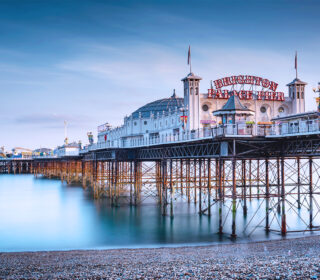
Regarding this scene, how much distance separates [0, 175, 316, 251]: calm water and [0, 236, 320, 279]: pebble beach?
3.62 metres

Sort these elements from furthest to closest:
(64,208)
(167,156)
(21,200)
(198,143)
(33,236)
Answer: (21,200)
(64,208)
(167,156)
(198,143)
(33,236)

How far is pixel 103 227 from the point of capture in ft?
113

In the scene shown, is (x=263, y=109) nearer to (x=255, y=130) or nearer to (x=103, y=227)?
(x=255, y=130)

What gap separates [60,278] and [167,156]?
25.4 meters

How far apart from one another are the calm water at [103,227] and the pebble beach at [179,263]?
11.9 feet

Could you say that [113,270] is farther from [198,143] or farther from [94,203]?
[94,203]

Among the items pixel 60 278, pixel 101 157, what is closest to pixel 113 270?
pixel 60 278

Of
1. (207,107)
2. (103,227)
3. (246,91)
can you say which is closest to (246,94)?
(246,91)

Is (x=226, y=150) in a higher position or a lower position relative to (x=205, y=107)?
lower

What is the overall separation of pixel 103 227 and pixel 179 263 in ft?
53.9

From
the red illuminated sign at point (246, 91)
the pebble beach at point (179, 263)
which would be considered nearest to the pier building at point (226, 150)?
the red illuminated sign at point (246, 91)

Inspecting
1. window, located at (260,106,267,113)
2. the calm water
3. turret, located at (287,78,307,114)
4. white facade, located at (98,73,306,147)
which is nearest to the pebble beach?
the calm water

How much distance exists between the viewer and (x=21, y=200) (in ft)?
187

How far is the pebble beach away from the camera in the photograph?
16859mm
